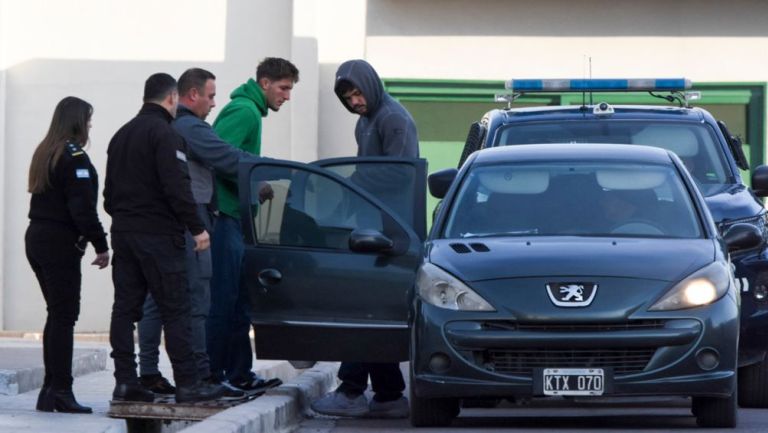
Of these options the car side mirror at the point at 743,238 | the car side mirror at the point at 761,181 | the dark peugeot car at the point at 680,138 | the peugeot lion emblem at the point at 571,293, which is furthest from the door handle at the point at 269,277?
the car side mirror at the point at 761,181

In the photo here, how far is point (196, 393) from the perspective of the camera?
31.3 feet

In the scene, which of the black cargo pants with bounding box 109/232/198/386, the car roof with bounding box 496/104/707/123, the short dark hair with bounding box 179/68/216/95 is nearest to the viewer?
the black cargo pants with bounding box 109/232/198/386

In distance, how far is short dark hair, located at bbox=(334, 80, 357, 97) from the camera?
1053cm

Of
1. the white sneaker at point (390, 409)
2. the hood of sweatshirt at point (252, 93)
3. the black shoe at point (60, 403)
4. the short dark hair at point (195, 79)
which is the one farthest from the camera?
the hood of sweatshirt at point (252, 93)

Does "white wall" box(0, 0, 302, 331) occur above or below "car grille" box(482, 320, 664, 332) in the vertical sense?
above

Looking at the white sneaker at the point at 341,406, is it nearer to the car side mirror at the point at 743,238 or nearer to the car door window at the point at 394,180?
the car door window at the point at 394,180

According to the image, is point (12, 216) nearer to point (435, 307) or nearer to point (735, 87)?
point (735, 87)

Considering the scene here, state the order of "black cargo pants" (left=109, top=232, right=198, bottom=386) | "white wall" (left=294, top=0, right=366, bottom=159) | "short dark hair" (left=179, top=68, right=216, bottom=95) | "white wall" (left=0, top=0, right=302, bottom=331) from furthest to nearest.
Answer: "white wall" (left=0, top=0, right=302, bottom=331)
"white wall" (left=294, top=0, right=366, bottom=159)
"short dark hair" (left=179, top=68, right=216, bottom=95)
"black cargo pants" (left=109, top=232, right=198, bottom=386)

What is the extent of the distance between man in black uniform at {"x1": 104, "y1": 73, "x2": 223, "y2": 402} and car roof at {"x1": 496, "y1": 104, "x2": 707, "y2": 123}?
356cm

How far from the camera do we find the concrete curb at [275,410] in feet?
27.4

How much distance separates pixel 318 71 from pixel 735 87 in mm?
4732

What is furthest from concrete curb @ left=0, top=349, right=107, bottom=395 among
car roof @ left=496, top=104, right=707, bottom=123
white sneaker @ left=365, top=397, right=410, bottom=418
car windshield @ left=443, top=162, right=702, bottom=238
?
car roof @ left=496, top=104, right=707, bottom=123

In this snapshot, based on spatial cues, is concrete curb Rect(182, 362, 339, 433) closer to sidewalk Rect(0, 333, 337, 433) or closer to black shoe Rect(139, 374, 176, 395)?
sidewalk Rect(0, 333, 337, 433)

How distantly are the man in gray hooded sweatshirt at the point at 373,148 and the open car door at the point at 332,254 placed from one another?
1.93ft
